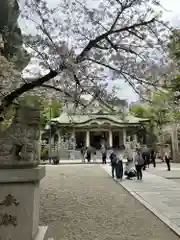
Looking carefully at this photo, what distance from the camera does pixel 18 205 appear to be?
4.91m

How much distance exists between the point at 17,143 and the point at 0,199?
1.02 metres

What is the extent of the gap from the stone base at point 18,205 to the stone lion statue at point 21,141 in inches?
7.5

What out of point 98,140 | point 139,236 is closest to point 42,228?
point 139,236

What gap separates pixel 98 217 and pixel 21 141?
3722 mm

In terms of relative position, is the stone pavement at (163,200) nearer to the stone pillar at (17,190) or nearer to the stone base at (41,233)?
the stone base at (41,233)

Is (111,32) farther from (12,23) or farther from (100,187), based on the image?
(100,187)

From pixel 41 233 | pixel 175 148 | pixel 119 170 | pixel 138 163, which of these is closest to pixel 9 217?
pixel 41 233

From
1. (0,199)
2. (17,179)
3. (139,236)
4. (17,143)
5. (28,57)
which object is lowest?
Answer: (139,236)

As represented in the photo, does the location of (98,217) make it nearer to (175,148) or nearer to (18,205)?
(18,205)

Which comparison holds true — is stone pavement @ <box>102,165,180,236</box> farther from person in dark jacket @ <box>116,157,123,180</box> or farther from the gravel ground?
person in dark jacket @ <box>116,157,123,180</box>

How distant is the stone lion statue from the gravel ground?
203 centimetres

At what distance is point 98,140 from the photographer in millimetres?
50906

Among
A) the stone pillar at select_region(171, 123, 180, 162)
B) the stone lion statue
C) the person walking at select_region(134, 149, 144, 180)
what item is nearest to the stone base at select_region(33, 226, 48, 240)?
the stone lion statue

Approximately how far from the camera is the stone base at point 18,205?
4.88 metres
